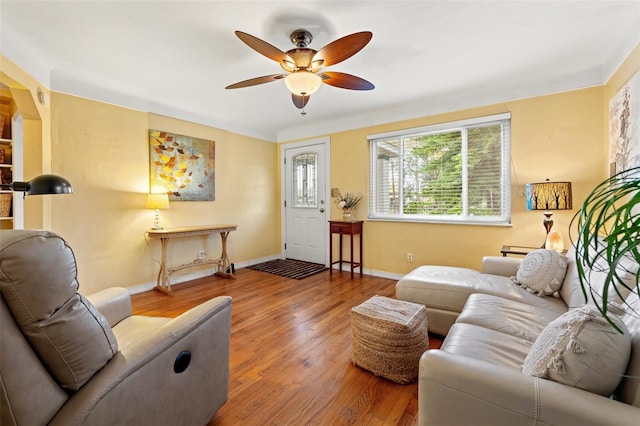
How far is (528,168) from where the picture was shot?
307 centimetres

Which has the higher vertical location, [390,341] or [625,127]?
[625,127]

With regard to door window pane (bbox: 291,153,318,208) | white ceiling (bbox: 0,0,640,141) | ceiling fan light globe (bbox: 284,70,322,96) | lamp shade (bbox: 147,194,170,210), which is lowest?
lamp shade (bbox: 147,194,170,210)

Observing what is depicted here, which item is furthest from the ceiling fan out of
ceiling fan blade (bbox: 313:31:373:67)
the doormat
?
the doormat

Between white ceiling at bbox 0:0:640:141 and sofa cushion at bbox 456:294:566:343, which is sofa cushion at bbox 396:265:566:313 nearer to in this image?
sofa cushion at bbox 456:294:566:343

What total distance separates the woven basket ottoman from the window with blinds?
2031mm

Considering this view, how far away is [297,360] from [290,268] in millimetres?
2610

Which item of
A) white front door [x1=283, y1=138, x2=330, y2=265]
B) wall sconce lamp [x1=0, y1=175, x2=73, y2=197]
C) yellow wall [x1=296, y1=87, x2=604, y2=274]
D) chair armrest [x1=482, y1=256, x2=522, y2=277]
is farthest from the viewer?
white front door [x1=283, y1=138, x2=330, y2=265]

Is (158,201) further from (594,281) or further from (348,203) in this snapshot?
(594,281)

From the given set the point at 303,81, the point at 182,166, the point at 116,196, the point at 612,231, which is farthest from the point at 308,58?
the point at 116,196

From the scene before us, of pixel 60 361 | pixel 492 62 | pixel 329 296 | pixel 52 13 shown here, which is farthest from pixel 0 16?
pixel 492 62

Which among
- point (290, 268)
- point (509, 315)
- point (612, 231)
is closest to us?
point (612, 231)

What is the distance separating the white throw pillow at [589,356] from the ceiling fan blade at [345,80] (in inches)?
81.5

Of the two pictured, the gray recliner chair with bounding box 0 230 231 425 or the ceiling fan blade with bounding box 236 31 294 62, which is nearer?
the gray recliner chair with bounding box 0 230 231 425

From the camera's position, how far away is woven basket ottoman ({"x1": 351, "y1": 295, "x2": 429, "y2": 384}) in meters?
1.75
